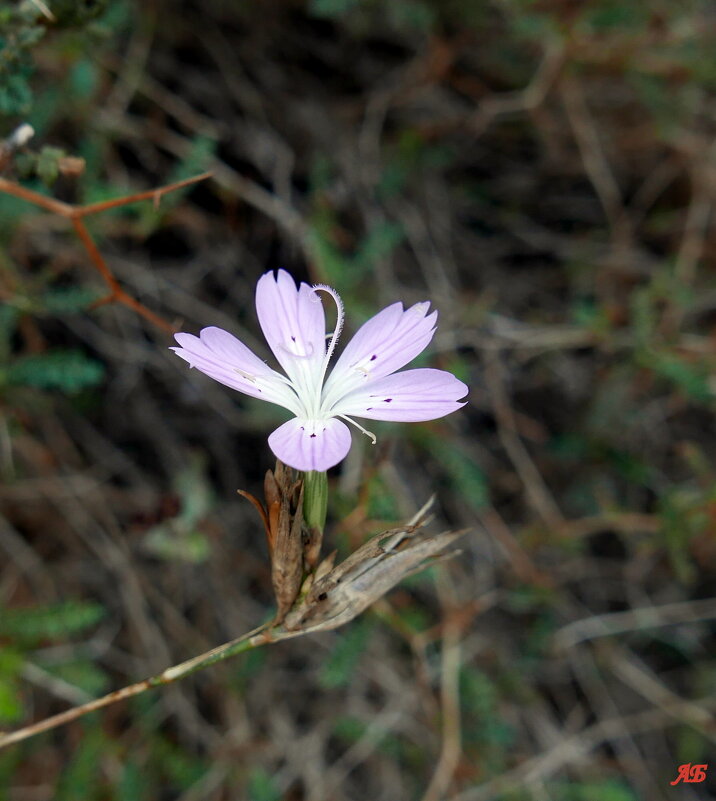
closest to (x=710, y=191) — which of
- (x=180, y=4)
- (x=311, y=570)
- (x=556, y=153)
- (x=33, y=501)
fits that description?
(x=556, y=153)

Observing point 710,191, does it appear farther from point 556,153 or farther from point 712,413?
point 712,413

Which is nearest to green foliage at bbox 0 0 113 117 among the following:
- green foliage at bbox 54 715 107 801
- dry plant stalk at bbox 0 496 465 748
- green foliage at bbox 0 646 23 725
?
dry plant stalk at bbox 0 496 465 748

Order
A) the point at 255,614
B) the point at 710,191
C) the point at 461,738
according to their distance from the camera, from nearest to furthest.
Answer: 1. the point at 461,738
2. the point at 255,614
3. the point at 710,191

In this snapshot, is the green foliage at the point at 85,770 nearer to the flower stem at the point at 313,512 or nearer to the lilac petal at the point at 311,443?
the flower stem at the point at 313,512

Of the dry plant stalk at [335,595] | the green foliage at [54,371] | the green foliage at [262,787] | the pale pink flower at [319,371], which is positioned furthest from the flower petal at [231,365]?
the green foliage at [262,787]

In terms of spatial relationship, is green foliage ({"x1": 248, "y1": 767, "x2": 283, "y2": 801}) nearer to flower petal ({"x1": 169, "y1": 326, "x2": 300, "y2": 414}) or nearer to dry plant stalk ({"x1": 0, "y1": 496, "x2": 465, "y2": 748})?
dry plant stalk ({"x1": 0, "y1": 496, "x2": 465, "y2": 748})
